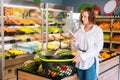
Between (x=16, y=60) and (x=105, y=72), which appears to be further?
(x=16, y=60)

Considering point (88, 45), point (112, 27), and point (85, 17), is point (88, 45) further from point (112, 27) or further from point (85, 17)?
point (112, 27)

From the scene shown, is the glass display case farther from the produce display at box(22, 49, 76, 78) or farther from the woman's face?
the produce display at box(22, 49, 76, 78)

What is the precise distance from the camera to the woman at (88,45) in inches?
93.3

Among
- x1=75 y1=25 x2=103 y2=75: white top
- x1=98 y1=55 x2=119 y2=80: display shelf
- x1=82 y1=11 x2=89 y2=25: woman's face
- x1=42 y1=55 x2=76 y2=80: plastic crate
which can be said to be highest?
x1=82 y1=11 x2=89 y2=25: woman's face

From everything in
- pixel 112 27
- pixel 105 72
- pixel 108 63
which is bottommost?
pixel 105 72

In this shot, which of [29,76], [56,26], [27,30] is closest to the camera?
[29,76]

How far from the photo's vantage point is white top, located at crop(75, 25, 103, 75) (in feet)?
7.69

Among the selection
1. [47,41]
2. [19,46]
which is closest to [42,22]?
[47,41]

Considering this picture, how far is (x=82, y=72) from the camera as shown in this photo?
2525 millimetres

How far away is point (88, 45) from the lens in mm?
2416

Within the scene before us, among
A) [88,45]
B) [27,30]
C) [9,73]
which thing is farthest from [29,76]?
[27,30]

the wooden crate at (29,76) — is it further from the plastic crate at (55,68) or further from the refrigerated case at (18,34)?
the refrigerated case at (18,34)

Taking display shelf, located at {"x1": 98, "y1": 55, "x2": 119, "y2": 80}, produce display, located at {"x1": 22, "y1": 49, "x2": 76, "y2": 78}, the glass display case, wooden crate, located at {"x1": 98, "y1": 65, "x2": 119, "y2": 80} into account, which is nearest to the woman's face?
produce display, located at {"x1": 22, "y1": 49, "x2": 76, "y2": 78}

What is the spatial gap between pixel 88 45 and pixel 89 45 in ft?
0.06
